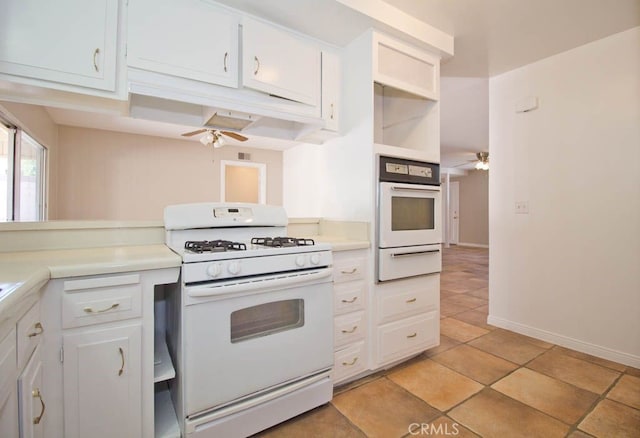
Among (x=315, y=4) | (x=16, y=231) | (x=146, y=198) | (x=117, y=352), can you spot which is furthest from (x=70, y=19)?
(x=146, y=198)

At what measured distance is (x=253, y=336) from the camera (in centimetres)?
142

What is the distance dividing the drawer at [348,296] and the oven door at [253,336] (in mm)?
153

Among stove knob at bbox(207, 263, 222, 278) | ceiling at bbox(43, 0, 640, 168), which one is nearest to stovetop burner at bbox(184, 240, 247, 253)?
stove knob at bbox(207, 263, 222, 278)

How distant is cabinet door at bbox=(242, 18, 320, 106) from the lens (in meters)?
1.74

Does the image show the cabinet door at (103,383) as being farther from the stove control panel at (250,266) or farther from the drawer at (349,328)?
the drawer at (349,328)

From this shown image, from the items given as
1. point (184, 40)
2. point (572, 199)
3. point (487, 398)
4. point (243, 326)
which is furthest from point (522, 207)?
point (184, 40)

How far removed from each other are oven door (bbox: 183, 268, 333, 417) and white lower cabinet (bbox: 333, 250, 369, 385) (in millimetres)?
162

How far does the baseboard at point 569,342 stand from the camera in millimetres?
2141

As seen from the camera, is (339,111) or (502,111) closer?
(339,111)

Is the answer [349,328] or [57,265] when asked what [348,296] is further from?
[57,265]

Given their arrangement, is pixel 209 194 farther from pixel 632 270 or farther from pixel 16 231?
pixel 632 270

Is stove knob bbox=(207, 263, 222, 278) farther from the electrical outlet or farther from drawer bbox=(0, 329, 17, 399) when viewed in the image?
the electrical outlet

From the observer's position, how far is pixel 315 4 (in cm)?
172

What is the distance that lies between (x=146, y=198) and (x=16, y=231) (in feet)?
12.9
